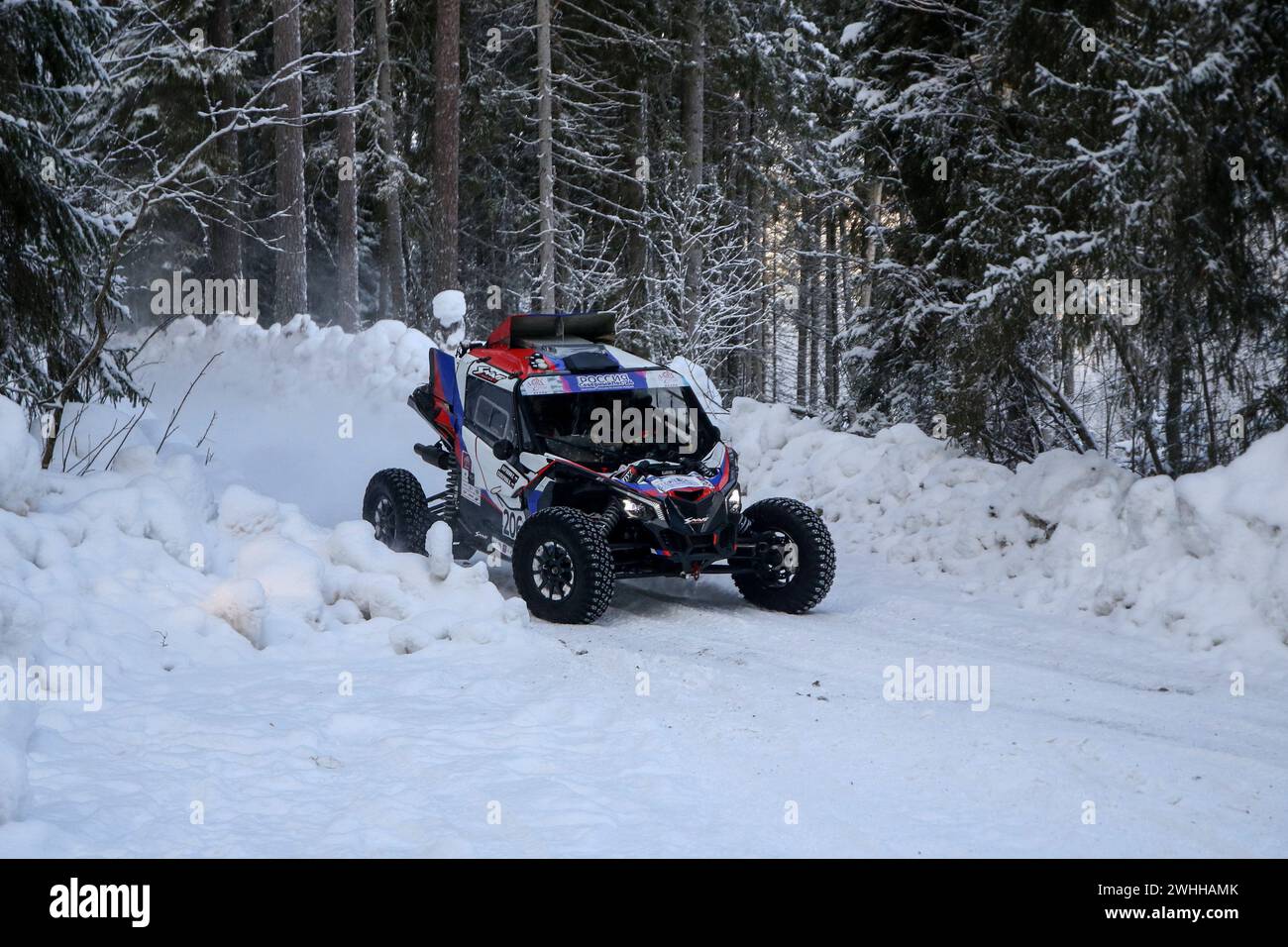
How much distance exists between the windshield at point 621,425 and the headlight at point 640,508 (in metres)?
0.56

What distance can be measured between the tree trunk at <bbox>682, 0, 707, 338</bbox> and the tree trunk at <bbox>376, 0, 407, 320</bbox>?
22.9 ft

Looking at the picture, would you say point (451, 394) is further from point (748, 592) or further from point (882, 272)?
point (882, 272)

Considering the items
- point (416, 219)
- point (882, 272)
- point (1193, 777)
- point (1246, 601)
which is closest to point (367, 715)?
point (1193, 777)

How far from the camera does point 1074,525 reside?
9977 millimetres

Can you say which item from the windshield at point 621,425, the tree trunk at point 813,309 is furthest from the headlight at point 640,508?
the tree trunk at point 813,309

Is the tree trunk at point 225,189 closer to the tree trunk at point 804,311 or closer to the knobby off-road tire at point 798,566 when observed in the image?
the tree trunk at point 804,311

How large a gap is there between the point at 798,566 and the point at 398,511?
364 centimetres

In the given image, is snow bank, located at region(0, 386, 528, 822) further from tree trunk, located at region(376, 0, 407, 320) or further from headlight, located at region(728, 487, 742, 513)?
tree trunk, located at region(376, 0, 407, 320)

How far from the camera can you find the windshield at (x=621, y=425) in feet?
32.5

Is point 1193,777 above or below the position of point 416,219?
below

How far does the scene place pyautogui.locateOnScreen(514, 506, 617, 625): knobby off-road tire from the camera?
8.85 m

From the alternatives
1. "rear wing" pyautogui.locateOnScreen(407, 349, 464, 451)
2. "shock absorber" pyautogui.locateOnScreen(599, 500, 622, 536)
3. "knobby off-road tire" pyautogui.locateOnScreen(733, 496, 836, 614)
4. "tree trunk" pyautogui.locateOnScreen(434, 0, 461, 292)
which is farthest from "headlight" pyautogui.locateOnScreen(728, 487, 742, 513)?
"tree trunk" pyautogui.locateOnScreen(434, 0, 461, 292)

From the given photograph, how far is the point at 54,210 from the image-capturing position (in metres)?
9.43
